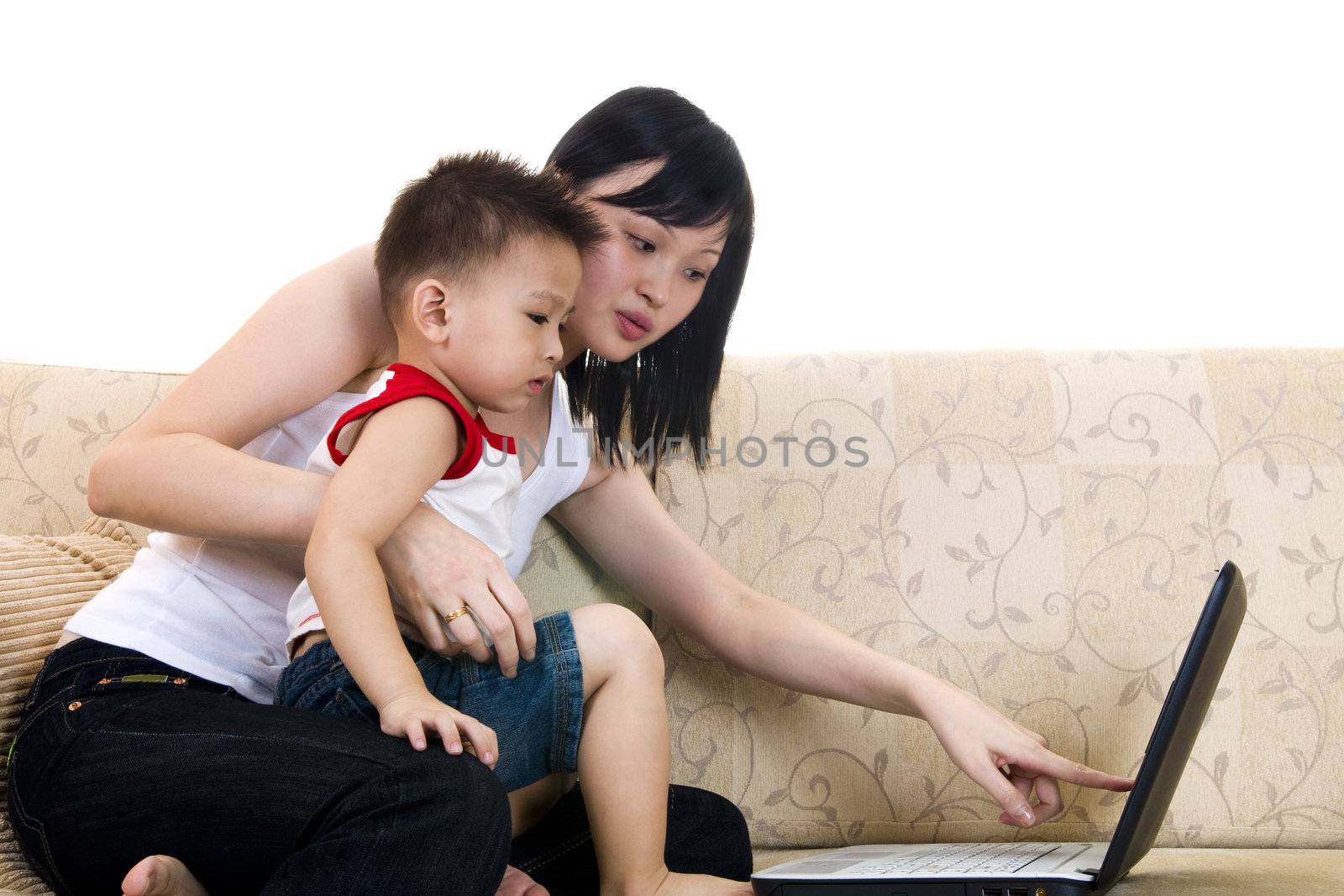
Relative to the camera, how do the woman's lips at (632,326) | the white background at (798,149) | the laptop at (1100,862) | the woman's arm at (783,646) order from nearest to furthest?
the laptop at (1100,862) < the woman's arm at (783,646) < the woman's lips at (632,326) < the white background at (798,149)

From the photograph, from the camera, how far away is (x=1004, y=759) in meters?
1.23

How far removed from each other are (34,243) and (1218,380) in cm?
224

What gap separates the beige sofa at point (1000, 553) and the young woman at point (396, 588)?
0.12 metres

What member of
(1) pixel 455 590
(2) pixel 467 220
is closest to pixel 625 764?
(1) pixel 455 590

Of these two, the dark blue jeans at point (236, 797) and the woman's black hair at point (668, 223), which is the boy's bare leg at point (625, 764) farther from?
the woman's black hair at point (668, 223)

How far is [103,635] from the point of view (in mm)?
1114

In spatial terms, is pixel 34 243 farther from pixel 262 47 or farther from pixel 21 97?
pixel 262 47

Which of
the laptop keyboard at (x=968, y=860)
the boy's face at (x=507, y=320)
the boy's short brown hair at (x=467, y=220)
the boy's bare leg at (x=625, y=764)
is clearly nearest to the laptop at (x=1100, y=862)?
the laptop keyboard at (x=968, y=860)

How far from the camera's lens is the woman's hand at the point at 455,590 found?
1.03 metres

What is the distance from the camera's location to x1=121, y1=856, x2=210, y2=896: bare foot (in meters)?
0.85

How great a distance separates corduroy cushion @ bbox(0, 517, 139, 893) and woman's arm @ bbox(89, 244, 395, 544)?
0.46 ft

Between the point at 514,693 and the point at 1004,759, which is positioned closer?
the point at 514,693

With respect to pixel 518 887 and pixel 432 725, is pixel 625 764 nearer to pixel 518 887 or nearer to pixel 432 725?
pixel 518 887

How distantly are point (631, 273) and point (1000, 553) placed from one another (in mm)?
659
